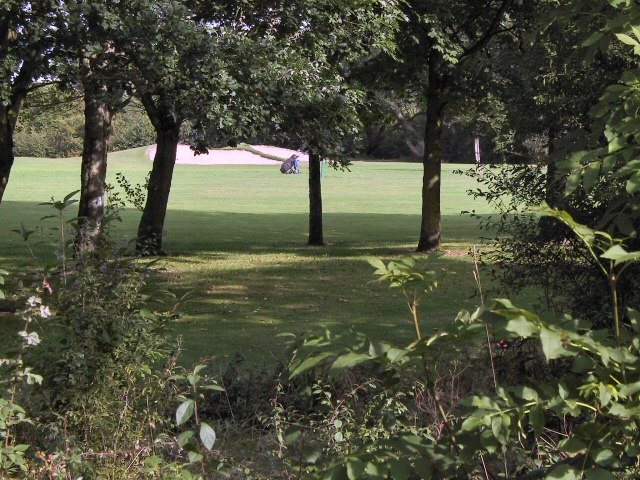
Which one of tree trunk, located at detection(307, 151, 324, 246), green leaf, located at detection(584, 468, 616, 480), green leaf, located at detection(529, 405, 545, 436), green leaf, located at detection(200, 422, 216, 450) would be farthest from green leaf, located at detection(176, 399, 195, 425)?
tree trunk, located at detection(307, 151, 324, 246)

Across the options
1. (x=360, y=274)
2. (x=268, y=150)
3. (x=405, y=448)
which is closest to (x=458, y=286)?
(x=360, y=274)

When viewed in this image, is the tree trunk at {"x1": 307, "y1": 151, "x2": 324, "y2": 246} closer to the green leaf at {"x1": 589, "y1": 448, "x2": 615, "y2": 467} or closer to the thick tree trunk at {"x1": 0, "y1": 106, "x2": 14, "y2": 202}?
the thick tree trunk at {"x1": 0, "y1": 106, "x2": 14, "y2": 202}

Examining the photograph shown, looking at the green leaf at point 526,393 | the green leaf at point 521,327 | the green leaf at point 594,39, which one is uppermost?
the green leaf at point 594,39

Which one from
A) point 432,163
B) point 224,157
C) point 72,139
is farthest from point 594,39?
point 72,139

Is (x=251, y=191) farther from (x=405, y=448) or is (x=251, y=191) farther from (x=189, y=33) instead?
(x=405, y=448)

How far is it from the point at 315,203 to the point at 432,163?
3.37m

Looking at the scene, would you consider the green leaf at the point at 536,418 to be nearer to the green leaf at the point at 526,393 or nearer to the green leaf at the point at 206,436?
the green leaf at the point at 526,393

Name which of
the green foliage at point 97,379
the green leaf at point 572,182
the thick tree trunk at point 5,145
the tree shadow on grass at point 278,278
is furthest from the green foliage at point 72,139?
the green leaf at point 572,182

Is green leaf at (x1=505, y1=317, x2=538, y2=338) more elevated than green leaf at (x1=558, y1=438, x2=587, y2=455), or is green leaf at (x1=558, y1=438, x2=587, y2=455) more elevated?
green leaf at (x1=505, y1=317, x2=538, y2=338)

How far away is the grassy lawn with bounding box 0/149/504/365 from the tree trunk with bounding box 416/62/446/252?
760 mm

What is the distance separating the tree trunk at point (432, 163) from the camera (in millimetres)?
22672

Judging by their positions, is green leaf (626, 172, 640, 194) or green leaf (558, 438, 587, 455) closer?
green leaf (558, 438, 587, 455)

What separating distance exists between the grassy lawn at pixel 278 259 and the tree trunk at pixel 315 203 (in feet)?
1.44

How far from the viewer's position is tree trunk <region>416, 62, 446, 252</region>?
2267cm
